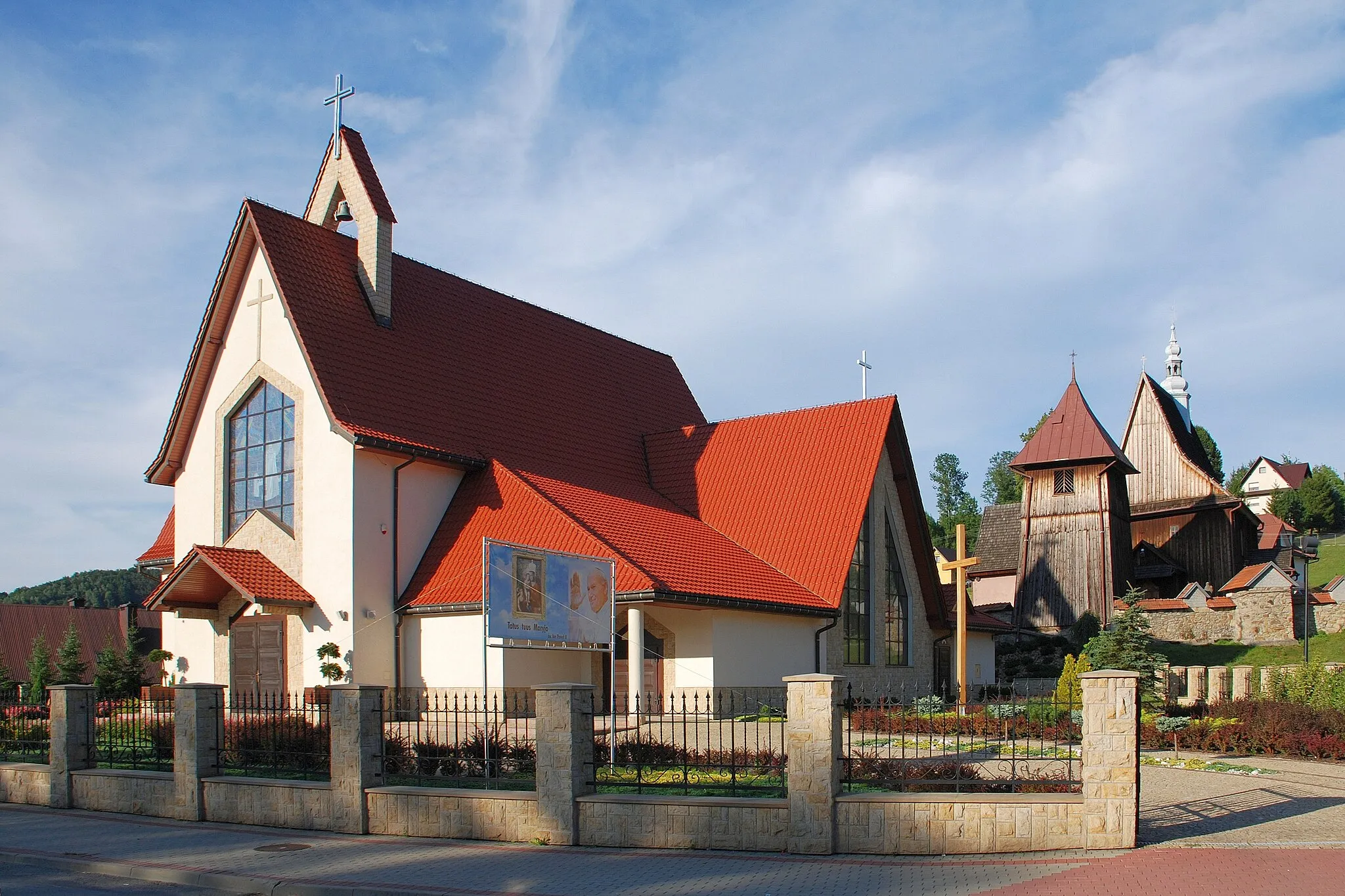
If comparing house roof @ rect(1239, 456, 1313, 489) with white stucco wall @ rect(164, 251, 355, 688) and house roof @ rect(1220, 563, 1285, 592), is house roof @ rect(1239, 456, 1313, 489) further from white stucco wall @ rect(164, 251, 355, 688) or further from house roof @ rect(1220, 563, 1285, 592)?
white stucco wall @ rect(164, 251, 355, 688)

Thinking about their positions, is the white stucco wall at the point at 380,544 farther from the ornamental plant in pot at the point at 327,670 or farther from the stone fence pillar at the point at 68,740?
the stone fence pillar at the point at 68,740

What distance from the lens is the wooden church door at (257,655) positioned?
22688 millimetres

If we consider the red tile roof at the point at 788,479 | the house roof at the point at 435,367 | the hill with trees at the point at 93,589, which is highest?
the house roof at the point at 435,367

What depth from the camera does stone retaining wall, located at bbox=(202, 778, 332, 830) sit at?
1363 cm

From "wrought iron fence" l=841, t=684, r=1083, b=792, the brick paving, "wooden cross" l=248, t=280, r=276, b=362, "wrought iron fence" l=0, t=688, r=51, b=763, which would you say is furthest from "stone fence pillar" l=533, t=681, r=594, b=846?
"wooden cross" l=248, t=280, r=276, b=362

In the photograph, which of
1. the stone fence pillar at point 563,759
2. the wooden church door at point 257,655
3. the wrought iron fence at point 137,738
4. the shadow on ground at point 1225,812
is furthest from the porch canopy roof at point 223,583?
the shadow on ground at point 1225,812

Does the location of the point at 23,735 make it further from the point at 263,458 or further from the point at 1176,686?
the point at 1176,686

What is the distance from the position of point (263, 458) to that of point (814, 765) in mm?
16100

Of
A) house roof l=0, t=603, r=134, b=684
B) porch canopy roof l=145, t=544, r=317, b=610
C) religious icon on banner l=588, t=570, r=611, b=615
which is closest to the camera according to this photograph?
religious icon on banner l=588, t=570, r=611, b=615

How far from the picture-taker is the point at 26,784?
16688mm

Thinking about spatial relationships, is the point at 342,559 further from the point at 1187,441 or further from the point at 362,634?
the point at 1187,441

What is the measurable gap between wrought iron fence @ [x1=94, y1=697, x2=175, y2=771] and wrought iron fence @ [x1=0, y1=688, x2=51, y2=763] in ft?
2.65

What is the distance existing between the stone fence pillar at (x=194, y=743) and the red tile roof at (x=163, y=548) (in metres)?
12.8

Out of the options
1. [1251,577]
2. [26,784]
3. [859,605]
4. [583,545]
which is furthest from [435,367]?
[1251,577]
